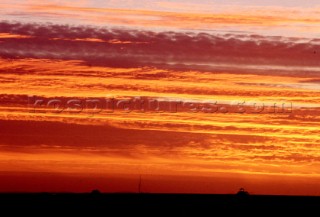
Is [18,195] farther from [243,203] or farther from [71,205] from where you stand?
[243,203]

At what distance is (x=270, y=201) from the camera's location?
92.5m

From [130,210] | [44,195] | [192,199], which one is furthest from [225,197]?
[44,195]

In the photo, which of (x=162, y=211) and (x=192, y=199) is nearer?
(x=162, y=211)

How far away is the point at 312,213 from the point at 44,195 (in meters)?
22.8

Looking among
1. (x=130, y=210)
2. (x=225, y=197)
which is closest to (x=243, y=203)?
(x=225, y=197)

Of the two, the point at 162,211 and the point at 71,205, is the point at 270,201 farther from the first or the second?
the point at 71,205

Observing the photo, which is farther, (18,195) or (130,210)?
(18,195)

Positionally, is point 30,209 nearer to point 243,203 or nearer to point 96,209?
point 96,209

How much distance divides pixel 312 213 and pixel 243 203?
5.74 m

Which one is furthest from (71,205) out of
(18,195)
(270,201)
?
(270,201)

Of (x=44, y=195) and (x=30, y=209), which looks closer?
(x=30, y=209)

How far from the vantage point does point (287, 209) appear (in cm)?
8962

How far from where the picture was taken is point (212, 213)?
87.4 metres

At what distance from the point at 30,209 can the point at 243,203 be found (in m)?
17.5
